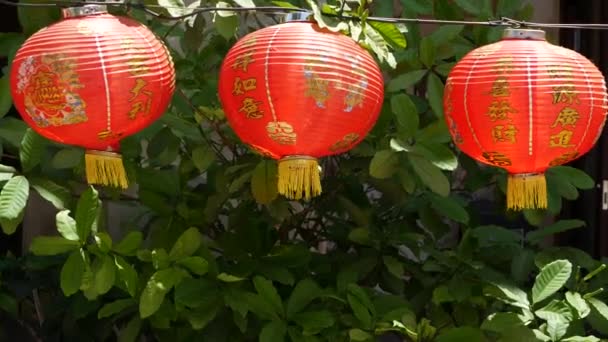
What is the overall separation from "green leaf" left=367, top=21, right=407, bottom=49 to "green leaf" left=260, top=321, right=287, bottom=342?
2.58ft

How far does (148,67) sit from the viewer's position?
6.15 feet

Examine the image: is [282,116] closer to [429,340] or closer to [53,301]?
[429,340]

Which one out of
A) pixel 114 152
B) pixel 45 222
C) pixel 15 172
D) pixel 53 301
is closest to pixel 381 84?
pixel 114 152

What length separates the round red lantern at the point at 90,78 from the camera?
5.90ft

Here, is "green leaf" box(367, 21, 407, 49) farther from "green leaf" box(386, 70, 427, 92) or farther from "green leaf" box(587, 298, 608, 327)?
"green leaf" box(587, 298, 608, 327)

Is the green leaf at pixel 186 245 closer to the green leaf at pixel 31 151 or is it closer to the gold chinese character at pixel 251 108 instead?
the green leaf at pixel 31 151

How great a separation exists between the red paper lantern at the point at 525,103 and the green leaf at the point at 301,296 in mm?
664

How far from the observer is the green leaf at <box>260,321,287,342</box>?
7.81ft

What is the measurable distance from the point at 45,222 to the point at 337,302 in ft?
4.28

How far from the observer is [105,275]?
2.24 m

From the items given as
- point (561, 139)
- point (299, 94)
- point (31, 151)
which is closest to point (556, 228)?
point (561, 139)

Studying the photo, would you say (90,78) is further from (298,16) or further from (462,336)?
(462,336)

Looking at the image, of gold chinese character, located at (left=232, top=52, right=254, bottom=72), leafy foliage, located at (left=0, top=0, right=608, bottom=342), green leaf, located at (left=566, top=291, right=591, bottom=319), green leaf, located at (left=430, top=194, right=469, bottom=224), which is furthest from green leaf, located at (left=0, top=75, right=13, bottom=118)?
green leaf, located at (left=566, top=291, right=591, bottom=319)

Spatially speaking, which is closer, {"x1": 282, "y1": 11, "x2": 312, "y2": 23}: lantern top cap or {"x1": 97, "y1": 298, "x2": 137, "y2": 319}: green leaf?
{"x1": 282, "y1": 11, "x2": 312, "y2": 23}: lantern top cap
